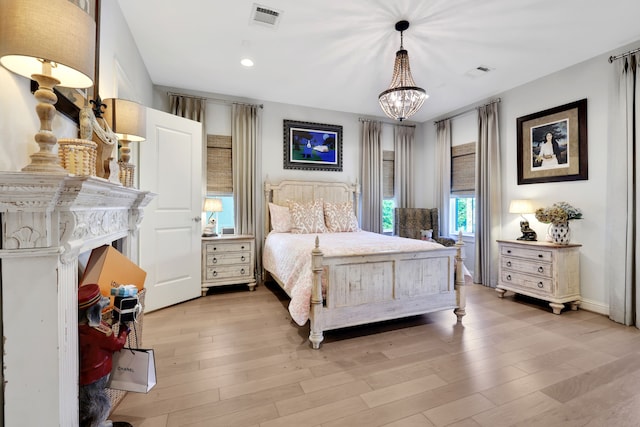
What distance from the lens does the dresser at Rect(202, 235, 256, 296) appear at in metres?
3.71

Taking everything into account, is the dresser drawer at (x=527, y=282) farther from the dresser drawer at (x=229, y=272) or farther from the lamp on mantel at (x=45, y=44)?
the lamp on mantel at (x=45, y=44)

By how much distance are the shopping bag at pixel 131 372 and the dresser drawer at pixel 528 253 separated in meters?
3.83

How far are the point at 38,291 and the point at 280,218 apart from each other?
3157mm

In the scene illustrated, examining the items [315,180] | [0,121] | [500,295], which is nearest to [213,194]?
[315,180]

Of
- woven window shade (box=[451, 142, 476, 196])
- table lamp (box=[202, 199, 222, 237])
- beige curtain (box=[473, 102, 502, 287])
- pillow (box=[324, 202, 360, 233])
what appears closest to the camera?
table lamp (box=[202, 199, 222, 237])

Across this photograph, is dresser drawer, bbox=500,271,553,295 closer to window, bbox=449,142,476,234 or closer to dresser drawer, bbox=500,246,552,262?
dresser drawer, bbox=500,246,552,262

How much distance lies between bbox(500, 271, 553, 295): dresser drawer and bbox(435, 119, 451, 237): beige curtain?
4.79ft

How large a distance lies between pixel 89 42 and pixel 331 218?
3.44 metres

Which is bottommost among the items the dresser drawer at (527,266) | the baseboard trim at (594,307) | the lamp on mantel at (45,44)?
the baseboard trim at (594,307)

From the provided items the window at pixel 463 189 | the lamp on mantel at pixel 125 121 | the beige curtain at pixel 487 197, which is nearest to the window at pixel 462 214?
the window at pixel 463 189

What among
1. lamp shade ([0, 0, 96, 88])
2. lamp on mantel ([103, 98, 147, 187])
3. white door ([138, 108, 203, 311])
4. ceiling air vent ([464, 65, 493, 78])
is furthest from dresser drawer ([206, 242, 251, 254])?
ceiling air vent ([464, 65, 493, 78])

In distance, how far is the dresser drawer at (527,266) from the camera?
324cm

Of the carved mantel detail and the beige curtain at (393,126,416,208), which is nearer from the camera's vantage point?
the carved mantel detail

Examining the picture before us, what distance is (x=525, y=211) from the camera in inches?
140
